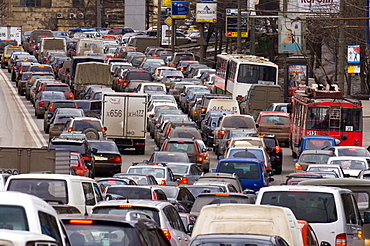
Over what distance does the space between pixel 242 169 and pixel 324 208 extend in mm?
13591

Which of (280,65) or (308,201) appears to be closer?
(308,201)

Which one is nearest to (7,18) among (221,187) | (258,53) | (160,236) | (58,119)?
(258,53)

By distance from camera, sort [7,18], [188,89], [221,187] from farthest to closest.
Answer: [7,18], [188,89], [221,187]

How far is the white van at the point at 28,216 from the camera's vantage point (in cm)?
854

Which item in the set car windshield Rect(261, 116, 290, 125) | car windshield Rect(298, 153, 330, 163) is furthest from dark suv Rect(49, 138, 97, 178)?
car windshield Rect(261, 116, 290, 125)

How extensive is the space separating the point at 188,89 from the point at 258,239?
44.5m

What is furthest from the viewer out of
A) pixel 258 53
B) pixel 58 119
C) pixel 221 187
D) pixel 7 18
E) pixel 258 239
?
pixel 7 18

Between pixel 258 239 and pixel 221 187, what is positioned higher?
pixel 258 239

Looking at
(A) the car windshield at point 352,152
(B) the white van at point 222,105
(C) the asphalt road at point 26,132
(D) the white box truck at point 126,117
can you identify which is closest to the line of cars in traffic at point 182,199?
(D) the white box truck at point 126,117

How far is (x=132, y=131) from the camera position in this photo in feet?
131

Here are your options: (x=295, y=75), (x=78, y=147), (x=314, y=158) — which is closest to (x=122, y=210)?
(x=78, y=147)

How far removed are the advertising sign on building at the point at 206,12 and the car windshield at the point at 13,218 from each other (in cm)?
7172

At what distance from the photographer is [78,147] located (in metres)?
28.8

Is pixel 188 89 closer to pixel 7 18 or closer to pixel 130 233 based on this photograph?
pixel 130 233
